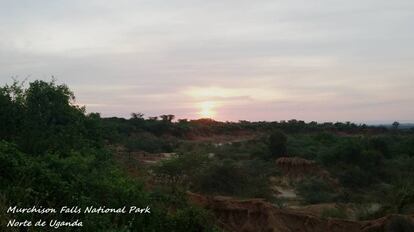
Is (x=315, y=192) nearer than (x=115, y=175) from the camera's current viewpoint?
No

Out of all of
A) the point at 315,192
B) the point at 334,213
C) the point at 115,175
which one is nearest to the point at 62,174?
the point at 115,175

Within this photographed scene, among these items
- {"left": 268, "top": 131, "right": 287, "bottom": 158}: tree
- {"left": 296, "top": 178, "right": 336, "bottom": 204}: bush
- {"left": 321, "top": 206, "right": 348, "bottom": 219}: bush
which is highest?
{"left": 268, "top": 131, "right": 287, "bottom": 158}: tree

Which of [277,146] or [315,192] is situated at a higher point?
[277,146]

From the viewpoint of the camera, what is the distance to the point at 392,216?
43.8ft

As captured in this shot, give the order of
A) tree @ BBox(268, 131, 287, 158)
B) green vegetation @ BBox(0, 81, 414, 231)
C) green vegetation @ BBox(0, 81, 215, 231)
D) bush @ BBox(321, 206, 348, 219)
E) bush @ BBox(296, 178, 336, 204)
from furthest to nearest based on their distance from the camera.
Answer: tree @ BBox(268, 131, 287, 158) → bush @ BBox(296, 178, 336, 204) → bush @ BBox(321, 206, 348, 219) → green vegetation @ BBox(0, 81, 414, 231) → green vegetation @ BBox(0, 81, 215, 231)

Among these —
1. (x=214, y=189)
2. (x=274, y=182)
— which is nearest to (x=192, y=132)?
(x=274, y=182)

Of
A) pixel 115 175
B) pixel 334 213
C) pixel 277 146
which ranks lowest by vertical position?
pixel 334 213

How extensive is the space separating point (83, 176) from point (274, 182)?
1802 cm

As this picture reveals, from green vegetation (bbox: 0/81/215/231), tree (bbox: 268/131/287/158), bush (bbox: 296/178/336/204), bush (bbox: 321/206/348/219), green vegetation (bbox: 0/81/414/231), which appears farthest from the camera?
tree (bbox: 268/131/287/158)

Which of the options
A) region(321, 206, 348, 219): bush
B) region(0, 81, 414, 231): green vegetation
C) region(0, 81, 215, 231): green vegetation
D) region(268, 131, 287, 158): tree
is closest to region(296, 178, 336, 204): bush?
region(0, 81, 414, 231): green vegetation

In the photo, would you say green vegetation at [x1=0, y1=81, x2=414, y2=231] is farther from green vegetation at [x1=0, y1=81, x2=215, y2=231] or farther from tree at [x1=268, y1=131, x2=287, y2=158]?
tree at [x1=268, y1=131, x2=287, y2=158]

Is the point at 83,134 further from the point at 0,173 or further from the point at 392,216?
the point at 392,216

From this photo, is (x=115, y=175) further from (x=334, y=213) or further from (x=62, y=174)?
(x=334, y=213)

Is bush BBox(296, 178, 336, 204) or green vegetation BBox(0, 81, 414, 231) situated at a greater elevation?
green vegetation BBox(0, 81, 414, 231)
